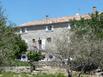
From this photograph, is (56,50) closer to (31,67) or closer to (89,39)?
(89,39)

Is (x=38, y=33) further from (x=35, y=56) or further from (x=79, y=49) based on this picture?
(x=79, y=49)

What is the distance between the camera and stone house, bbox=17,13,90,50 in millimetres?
66694

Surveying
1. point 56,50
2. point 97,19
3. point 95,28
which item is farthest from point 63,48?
point 97,19

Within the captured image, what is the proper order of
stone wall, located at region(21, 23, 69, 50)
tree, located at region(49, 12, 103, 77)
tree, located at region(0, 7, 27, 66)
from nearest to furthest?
tree, located at region(0, 7, 27, 66), tree, located at region(49, 12, 103, 77), stone wall, located at region(21, 23, 69, 50)

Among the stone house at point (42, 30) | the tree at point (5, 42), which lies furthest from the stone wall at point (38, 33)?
the tree at point (5, 42)

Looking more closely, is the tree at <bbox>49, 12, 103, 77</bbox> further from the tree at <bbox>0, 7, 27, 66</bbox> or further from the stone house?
the stone house

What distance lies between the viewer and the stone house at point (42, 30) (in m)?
66.7

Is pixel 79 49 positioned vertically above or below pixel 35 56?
above

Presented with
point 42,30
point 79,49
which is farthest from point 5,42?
point 42,30

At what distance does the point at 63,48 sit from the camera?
2870 centimetres

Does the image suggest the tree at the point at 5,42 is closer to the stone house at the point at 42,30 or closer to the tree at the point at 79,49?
the tree at the point at 79,49

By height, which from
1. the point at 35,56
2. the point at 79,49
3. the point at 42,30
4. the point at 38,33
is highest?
the point at 42,30

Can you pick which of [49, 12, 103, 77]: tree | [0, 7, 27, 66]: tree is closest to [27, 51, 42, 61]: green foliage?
[49, 12, 103, 77]: tree

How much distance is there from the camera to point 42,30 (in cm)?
7038
